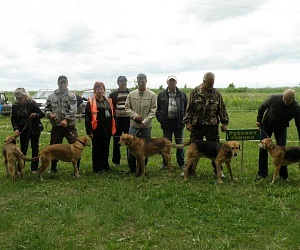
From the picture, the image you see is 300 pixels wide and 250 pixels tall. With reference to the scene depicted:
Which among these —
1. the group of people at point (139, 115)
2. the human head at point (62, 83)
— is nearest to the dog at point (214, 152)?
the group of people at point (139, 115)

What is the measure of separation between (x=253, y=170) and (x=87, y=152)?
529cm

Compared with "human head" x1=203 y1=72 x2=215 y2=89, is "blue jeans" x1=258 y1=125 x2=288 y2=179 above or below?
below

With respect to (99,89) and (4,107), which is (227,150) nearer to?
(99,89)

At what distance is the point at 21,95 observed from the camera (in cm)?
784

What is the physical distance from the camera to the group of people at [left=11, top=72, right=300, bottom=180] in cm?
738

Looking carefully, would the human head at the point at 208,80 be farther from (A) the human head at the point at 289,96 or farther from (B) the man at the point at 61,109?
(B) the man at the point at 61,109

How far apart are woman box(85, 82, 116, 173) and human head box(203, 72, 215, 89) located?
7.85 feet

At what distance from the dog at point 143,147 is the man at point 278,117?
6.31 ft

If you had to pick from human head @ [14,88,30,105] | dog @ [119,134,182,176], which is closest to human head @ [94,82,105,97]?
dog @ [119,134,182,176]

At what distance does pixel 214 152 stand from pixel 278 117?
1547 millimetres

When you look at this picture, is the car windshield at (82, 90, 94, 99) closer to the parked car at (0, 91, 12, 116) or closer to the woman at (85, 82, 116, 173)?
the parked car at (0, 91, 12, 116)

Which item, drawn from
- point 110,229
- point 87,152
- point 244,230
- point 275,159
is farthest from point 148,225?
point 87,152

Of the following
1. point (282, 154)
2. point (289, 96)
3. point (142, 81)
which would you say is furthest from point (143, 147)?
point (289, 96)

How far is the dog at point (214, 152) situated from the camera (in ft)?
23.1
